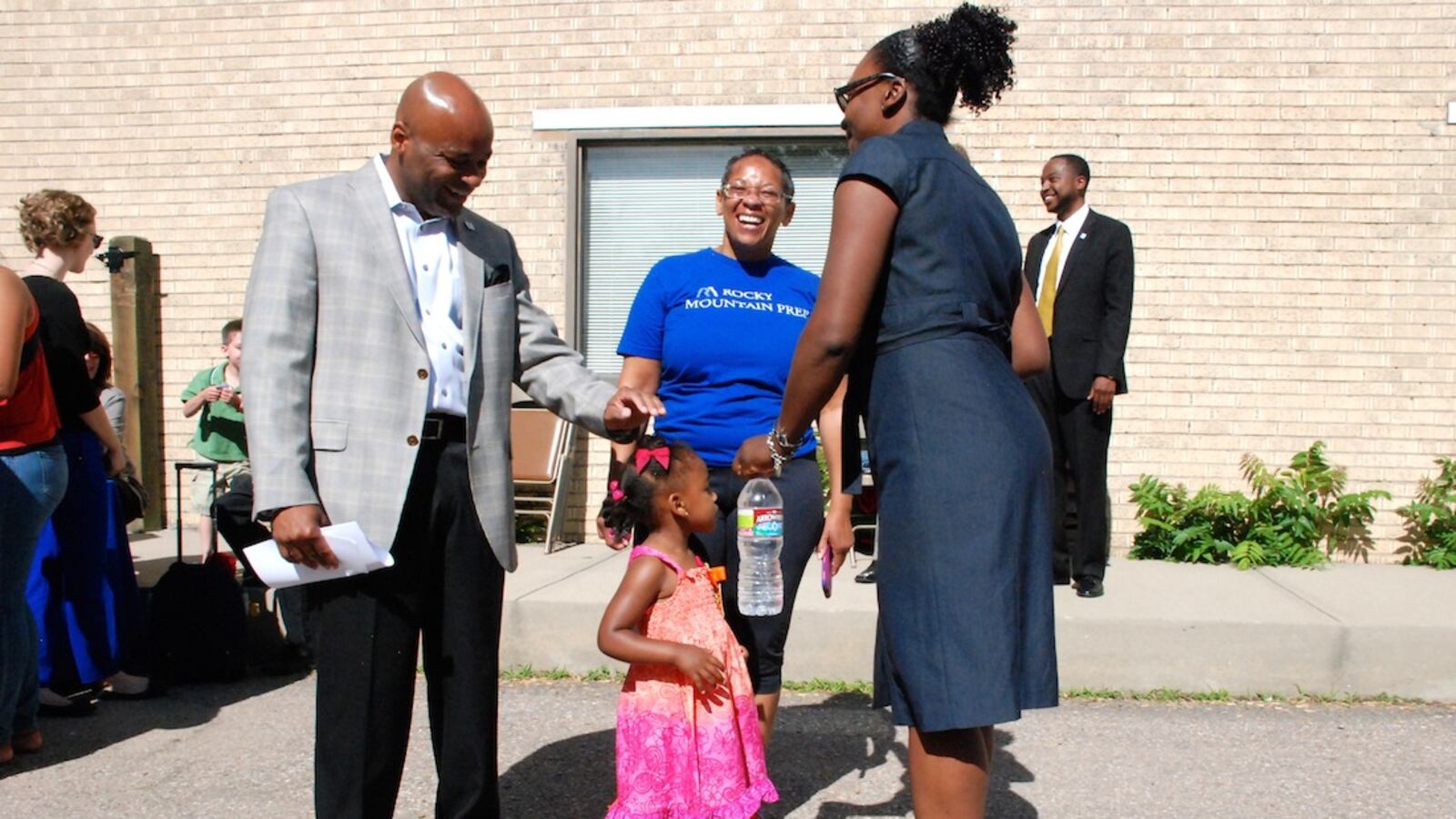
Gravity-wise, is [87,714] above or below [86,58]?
below

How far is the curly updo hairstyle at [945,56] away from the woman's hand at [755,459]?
864 millimetres

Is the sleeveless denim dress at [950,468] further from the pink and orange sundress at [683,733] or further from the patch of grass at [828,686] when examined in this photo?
the patch of grass at [828,686]

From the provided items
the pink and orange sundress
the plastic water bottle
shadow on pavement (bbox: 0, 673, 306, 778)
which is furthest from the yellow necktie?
shadow on pavement (bbox: 0, 673, 306, 778)

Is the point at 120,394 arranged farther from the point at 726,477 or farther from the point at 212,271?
the point at 726,477

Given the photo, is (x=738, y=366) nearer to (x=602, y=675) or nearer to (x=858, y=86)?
(x=858, y=86)

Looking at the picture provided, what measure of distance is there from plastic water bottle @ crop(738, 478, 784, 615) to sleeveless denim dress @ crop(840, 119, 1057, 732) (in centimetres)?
85

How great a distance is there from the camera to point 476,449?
10.1 feet

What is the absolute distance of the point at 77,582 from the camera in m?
5.16

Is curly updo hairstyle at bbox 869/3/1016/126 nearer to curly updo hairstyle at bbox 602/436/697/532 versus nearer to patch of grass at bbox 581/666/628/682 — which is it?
curly updo hairstyle at bbox 602/436/697/532

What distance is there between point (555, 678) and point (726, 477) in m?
2.36

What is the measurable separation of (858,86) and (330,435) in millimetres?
1451

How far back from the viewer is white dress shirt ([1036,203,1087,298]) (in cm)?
645

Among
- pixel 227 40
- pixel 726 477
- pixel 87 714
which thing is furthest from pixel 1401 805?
pixel 227 40

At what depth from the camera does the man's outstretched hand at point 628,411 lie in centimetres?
319
